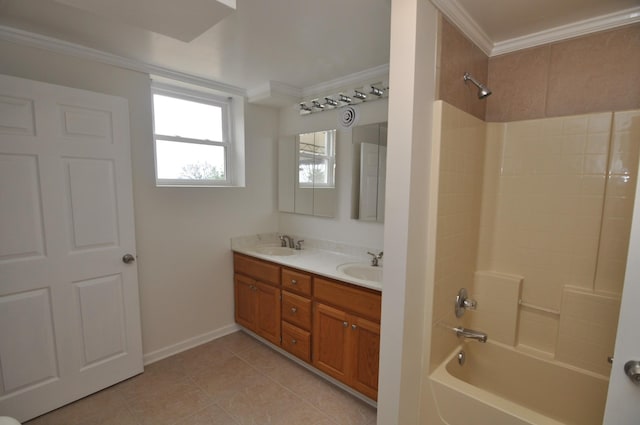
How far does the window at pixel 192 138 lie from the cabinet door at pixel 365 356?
1879 mm

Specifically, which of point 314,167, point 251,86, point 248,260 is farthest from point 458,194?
point 251,86

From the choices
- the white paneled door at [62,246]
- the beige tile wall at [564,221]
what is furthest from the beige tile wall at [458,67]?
the white paneled door at [62,246]

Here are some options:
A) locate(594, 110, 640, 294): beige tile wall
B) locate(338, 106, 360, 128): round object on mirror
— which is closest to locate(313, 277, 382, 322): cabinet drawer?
locate(594, 110, 640, 294): beige tile wall

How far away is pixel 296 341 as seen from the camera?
7.80 ft

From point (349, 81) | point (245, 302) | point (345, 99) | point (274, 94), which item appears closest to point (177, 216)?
point (245, 302)

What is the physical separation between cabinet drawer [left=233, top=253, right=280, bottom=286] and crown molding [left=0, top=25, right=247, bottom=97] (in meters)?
1.55

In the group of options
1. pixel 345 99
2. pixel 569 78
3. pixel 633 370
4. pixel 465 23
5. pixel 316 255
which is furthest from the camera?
pixel 316 255

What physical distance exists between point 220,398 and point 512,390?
186cm

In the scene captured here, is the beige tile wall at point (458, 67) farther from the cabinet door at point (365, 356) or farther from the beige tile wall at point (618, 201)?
the cabinet door at point (365, 356)

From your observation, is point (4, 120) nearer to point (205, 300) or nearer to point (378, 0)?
point (205, 300)

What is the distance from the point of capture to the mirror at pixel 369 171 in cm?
236

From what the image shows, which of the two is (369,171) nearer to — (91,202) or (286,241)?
(286,241)

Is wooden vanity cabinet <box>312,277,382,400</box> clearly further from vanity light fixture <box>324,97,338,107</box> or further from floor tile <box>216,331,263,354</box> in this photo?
vanity light fixture <box>324,97,338,107</box>

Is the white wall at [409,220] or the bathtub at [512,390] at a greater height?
the white wall at [409,220]
